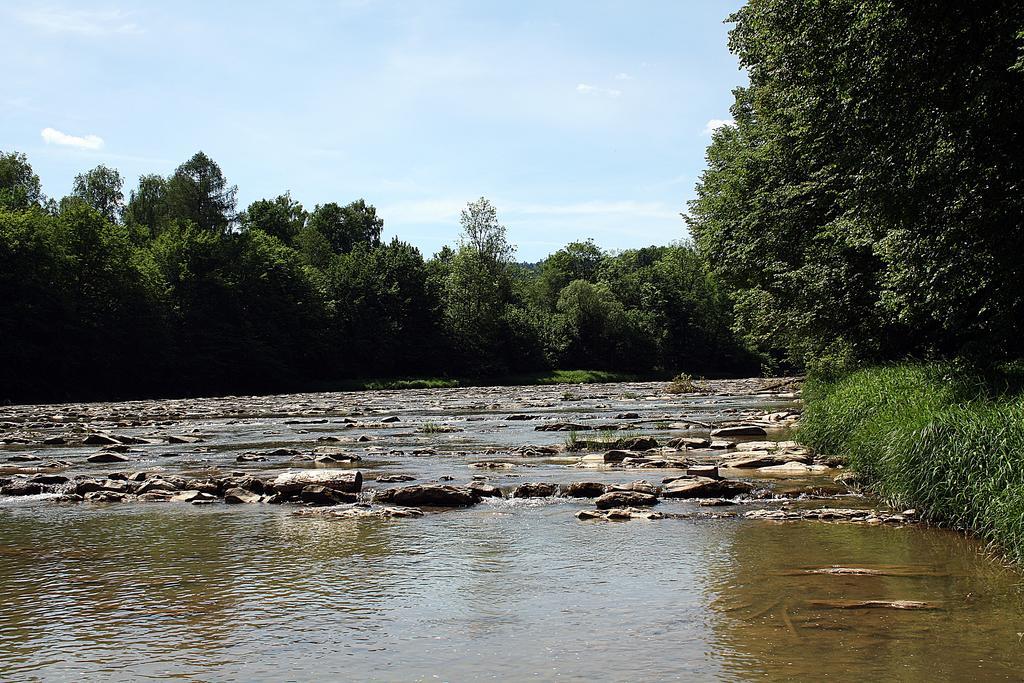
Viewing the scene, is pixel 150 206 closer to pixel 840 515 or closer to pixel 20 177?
pixel 20 177

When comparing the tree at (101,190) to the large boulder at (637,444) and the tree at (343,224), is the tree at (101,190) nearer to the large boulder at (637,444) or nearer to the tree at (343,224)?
the tree at (343,224)

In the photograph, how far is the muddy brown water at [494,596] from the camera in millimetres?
7562

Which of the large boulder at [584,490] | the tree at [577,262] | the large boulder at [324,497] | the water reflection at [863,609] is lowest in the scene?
the water reflection at [863,609]

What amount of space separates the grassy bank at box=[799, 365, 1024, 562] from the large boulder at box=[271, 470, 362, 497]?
941 cm

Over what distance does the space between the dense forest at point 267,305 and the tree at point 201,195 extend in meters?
0.18

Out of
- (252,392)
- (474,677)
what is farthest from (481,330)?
(474,677)

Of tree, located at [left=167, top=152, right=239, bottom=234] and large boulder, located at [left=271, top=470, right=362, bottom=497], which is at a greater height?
tree, located at [left=167, top=152, right=239, bottom=234]

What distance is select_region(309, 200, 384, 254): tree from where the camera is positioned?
13450 cm

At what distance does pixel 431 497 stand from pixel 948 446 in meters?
8.42

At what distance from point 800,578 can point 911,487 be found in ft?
14.5

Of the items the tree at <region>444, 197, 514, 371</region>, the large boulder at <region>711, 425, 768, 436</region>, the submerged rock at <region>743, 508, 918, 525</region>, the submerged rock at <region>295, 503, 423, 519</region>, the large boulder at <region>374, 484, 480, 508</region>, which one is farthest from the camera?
the tree at <region>444, 197, 514, 371</region>

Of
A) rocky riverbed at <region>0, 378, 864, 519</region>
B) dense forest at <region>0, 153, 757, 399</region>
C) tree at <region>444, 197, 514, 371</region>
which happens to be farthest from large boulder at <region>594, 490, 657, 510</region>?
tree at <region>444, 197, 514, 371</region>

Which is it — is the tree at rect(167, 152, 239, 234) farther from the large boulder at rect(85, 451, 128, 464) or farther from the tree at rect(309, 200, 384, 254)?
the large boulder at rect(85, 451, 128, 464)

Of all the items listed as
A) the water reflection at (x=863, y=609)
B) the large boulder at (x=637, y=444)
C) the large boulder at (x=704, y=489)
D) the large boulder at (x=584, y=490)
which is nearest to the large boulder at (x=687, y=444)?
the large boulder at (x=637, y=444)
